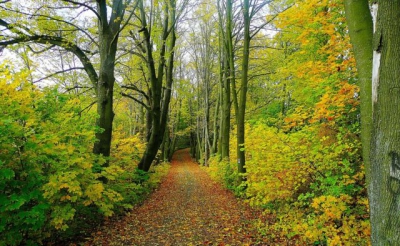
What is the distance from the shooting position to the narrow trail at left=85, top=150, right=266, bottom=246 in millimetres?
5246

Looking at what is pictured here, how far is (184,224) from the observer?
6441mm

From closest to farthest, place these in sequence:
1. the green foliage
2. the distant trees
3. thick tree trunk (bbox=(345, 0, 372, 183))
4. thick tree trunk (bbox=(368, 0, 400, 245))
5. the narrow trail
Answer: thick tree trunk (bbox=(368, 0, 400, 245)), thick tree trunk (bbox=(345, 0, 372, 183)), the green foliage, the narrow trail, the distant trees

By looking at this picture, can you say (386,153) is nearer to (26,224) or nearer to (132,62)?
(26,224)

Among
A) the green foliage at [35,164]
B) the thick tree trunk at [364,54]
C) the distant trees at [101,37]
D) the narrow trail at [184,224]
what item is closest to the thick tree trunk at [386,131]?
the thick tree trunk at [364,54]

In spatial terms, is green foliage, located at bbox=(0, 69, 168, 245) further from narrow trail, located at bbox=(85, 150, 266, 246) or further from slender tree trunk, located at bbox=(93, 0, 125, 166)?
slender tree trunk, located at bbox=(93, 0, 125, 166)

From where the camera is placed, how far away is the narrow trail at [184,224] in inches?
207

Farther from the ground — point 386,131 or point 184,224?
point 386,131

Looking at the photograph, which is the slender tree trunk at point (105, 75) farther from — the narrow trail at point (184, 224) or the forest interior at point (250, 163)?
the narrow trail at point (184, 224)

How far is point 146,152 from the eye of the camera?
11.3 m

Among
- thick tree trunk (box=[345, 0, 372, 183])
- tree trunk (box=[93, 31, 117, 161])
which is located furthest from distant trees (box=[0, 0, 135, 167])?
thick tree trunk (box=[345, 0, 372, 183])

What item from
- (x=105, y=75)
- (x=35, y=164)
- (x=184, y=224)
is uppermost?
(x=105, y=75)

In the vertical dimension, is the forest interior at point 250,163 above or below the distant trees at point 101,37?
below

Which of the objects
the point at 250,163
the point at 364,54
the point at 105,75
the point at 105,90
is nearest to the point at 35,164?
the point at 105,90

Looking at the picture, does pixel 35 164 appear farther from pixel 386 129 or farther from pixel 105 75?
pixel 386 129
